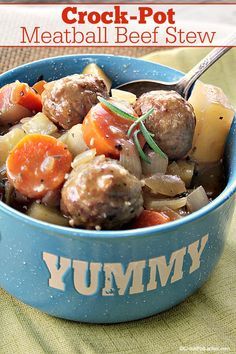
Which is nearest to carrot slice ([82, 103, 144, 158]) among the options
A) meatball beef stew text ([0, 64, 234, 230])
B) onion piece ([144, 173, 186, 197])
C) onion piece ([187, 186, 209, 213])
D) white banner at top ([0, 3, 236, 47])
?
meatball beef stew text ([0, 64, 234, 230])

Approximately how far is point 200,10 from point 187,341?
2.50m

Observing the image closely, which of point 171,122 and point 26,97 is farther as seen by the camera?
point 26,97

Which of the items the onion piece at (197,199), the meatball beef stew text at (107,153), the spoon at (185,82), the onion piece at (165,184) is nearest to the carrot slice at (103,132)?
the meatball beef stew text at (107,153)

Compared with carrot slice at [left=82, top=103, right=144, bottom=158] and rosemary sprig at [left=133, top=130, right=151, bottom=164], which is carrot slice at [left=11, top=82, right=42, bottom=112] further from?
rosemary sprig at [left=133, top=130, right=151, bottom=164]

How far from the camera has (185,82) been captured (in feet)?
7.31

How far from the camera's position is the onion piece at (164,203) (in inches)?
72.2

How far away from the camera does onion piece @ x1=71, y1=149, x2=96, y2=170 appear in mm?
1791

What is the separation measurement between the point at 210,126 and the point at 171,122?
22 centimetres

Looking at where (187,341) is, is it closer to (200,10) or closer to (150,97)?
(150,97)

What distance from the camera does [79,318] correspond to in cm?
182

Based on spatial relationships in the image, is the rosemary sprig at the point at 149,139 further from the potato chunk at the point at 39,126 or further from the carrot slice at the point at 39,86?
the carrot slice at the point at 39,86

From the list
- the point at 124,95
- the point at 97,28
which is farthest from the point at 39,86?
the point at 97,28

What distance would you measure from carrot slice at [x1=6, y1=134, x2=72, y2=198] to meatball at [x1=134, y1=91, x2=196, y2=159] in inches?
10.7

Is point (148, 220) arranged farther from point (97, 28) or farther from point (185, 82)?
point (97, 28)
